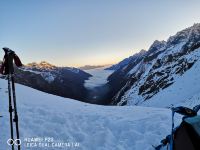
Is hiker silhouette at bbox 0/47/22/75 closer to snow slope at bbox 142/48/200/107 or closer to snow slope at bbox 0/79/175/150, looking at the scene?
snow slope at bbox 0/79/175/150

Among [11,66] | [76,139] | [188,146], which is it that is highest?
[11,66]

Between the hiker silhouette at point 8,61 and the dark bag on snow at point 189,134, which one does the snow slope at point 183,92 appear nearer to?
the dark bag on snow at point 189,134

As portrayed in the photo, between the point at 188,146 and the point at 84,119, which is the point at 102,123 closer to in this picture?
the point at 84,119

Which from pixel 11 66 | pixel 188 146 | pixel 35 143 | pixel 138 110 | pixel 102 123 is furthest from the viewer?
pixel 138 110

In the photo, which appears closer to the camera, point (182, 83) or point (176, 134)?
point (176, 134)

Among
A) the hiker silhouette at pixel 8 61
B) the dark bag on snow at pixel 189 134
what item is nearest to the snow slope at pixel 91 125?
the hiker silhouette at pixel 8 61

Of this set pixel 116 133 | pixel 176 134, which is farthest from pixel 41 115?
pixel 176 134

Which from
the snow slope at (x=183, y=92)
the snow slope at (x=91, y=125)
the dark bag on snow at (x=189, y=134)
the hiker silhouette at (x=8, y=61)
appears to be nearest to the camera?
the dark bag on snow at (x=189, y=134)

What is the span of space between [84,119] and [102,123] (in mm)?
1200

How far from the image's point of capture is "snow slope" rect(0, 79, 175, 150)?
13.9 metres

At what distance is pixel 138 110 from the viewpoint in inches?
741

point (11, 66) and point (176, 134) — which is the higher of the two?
point (11, 66)

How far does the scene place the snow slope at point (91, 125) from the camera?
1391 centimetres

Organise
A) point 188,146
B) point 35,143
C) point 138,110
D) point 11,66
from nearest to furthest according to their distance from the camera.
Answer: point 188,146 < point 11,66 < point 35,143 < point 138,110
